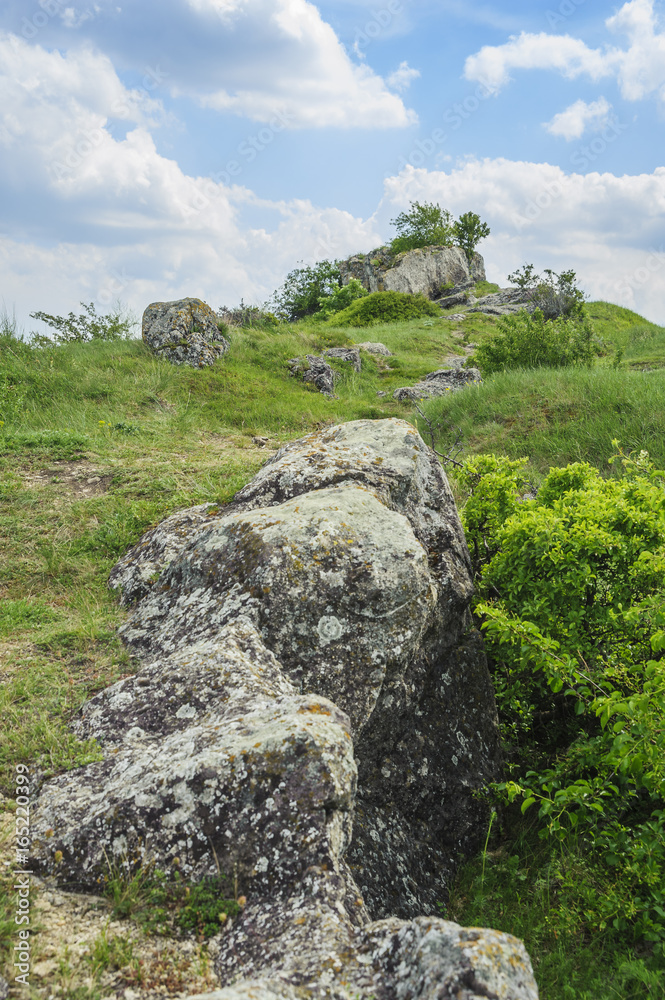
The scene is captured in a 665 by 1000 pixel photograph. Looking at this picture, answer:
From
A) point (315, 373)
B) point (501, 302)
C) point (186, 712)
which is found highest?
point (501, 302)

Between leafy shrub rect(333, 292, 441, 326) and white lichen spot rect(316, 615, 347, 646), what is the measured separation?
31390 mm

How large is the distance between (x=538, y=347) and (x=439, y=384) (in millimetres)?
3114

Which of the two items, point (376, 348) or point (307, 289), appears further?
Result: point (307, 289)

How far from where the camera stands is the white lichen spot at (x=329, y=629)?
378 centimetres

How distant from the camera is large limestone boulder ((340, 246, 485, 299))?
4322 centimetres

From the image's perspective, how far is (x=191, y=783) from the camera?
108 inches

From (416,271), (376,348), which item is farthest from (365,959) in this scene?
(416,271)

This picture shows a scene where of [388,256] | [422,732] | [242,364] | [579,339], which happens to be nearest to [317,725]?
[422,732]

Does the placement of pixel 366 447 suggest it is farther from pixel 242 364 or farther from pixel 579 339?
pixel 579 339

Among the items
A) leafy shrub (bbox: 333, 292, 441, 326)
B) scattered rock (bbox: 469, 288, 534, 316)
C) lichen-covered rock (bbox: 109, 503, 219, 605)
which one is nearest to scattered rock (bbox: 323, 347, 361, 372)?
lichen-covered rock (bbox: 109, 503, 219, 605)

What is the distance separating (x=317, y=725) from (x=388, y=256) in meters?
50.9

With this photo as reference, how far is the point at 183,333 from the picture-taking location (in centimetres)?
1447

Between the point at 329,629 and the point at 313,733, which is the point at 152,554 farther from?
the point at 313,733

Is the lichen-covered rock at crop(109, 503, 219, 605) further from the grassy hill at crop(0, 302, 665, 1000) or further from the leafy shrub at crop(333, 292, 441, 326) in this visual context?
the leafy shrub at crop(333, 292, 441, 326)
